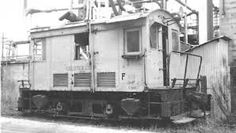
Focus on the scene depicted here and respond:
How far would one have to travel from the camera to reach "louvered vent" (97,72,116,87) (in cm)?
980

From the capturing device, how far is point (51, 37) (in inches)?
456

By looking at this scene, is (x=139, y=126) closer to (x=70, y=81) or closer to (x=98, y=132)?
(x=98, y=132)

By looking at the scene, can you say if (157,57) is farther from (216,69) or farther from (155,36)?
(216,69)

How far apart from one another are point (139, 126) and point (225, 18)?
17.4 feet

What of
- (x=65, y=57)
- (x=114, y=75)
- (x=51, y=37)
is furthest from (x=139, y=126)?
(x=51, y=37)

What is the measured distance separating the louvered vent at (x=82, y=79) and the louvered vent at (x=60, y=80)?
0.50 meters

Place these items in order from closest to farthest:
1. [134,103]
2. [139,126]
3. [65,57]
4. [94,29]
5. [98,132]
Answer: [98,132]
[134,103]
[139,126]
[94,29]
[65,57]

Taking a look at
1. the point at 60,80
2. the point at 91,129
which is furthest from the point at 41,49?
the point at 91,129

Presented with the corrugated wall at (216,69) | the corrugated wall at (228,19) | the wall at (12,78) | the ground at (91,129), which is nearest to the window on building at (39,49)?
the ground at (91,129)

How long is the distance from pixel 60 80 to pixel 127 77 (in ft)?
9.66

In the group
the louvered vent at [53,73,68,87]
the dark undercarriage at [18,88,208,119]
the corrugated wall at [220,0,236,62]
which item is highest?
the corrugated wall at [220,0,236,62]

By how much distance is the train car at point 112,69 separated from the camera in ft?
30.1

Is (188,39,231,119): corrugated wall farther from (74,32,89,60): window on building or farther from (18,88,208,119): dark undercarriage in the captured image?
(74,32,89,60): window on building

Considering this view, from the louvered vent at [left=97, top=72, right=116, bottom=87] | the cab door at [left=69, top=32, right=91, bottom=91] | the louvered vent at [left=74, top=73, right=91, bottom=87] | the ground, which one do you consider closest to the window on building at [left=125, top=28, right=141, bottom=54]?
the louvered vent at [left=97, top=72, right=116, bottom=87]
